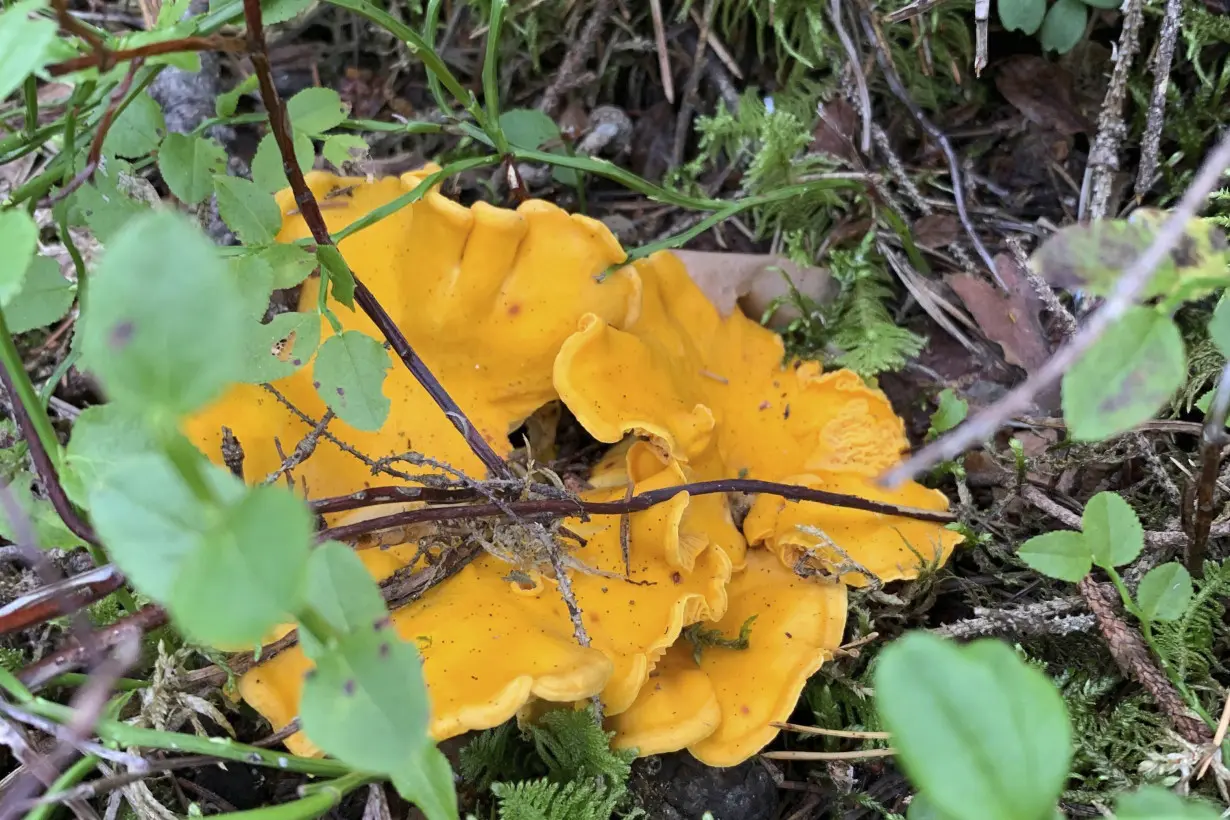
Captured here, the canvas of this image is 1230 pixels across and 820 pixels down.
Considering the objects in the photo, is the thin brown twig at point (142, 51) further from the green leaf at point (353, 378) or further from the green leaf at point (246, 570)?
the green leaf at point (246, 570)

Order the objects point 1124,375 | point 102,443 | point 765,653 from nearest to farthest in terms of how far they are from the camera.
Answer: point 1124,375, point 102,443, point 765,653

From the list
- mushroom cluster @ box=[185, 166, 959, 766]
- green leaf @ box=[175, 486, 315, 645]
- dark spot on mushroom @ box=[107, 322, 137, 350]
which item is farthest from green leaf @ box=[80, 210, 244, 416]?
mushroom cluster @ box=[185, 166, 959, 766]

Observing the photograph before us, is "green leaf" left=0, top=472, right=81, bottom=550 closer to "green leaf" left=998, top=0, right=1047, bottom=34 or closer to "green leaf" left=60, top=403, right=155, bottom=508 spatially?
"green leaf" left=60, top=403, right=155, bottom=508

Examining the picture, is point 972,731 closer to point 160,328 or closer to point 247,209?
point 160,328

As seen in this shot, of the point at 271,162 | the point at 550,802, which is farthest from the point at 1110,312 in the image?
the point at 271,162

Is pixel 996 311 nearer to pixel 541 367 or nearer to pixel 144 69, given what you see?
pixel 541 367

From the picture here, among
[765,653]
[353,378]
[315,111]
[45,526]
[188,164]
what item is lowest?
[765,653]
